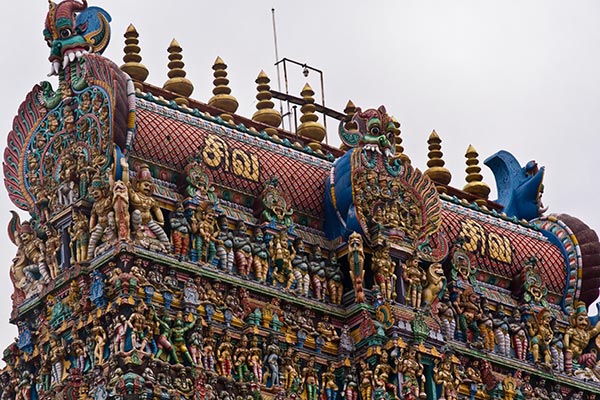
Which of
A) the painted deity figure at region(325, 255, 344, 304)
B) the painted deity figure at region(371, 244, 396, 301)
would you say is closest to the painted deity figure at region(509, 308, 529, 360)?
the painted deity figure at region(371, 244, 396, 301)

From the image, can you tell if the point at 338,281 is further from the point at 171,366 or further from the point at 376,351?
the point at 171,366

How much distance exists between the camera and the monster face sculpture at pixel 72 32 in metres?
44.2

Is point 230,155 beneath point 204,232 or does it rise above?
above

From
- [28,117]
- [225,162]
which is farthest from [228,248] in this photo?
[28,117]

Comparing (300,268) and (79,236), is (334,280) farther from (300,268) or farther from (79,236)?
(79,236)

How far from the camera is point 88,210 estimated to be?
4278 cm

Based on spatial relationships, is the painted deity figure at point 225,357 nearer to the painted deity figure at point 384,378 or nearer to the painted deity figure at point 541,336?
the painted deity figure at point 384,378

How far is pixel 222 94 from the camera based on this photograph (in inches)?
1836

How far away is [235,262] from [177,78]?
441 cm

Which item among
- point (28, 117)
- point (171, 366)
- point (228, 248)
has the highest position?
point (28, 117)

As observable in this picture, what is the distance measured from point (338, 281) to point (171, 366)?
477 centimetres

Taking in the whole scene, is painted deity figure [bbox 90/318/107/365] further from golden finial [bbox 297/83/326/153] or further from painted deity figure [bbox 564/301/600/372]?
painted deity figure [bbox 564/301/600/372]

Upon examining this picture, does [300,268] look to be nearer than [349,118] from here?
Yes

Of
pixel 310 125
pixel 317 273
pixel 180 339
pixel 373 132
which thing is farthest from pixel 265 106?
pixel 180 339
